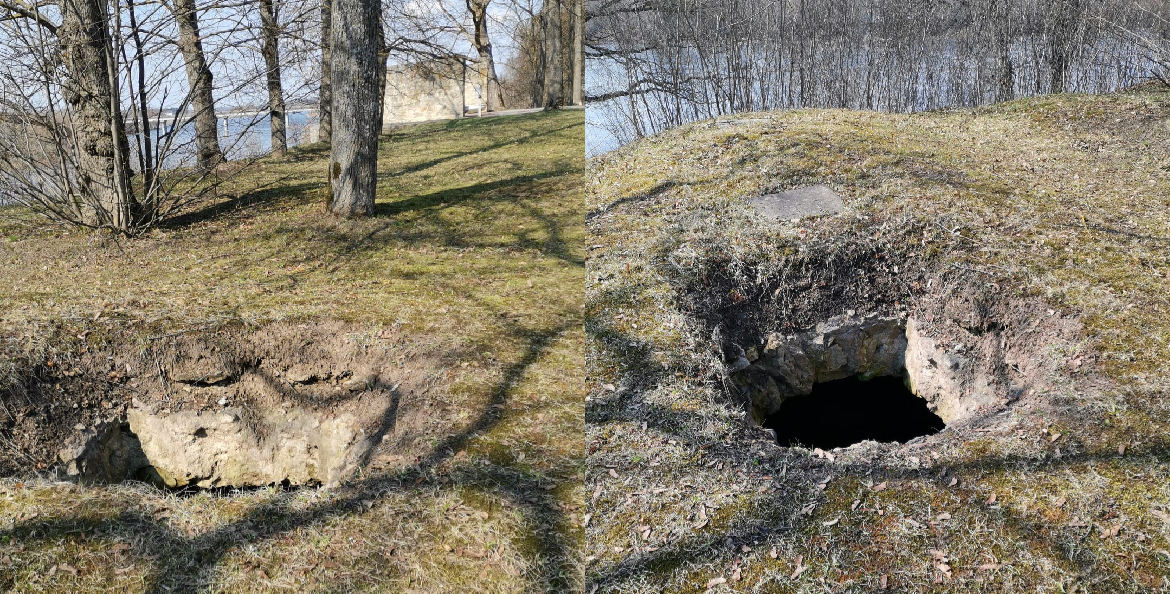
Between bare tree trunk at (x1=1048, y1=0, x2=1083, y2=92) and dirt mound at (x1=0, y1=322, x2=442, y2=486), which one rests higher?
bare tree trunk at (x1=1048, y1=0, x2=1083, y2=92)

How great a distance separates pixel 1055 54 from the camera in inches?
493

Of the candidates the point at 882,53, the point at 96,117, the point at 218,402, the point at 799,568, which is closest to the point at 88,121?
the point at 96,117

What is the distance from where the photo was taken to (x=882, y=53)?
493 inches

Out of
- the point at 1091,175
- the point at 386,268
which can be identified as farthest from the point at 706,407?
the point at 1091,175

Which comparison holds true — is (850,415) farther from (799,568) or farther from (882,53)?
(882,53)

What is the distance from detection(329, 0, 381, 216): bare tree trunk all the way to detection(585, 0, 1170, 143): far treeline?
5.86 meters

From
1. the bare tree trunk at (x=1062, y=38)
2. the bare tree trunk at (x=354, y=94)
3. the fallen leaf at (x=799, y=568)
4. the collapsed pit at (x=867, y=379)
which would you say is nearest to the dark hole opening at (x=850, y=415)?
the collapsed pit at (x=867, y=379)

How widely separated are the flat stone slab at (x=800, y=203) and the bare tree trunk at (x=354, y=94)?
13.6 feet

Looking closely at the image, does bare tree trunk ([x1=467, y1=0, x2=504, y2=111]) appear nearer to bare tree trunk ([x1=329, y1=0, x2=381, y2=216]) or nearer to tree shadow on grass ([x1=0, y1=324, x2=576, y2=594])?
bare tree trunk ([x1=329, y1=0, x2=381, y2=216])

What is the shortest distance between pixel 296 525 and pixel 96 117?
5.92 meters

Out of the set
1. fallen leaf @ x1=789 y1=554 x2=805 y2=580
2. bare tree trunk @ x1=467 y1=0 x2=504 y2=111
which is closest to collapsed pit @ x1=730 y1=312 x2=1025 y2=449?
fallen leaf @ x1=789 y1=554 x2=805 y2=580

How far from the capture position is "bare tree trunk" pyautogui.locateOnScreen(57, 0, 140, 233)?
724 cm

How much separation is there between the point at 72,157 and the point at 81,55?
1.04 m

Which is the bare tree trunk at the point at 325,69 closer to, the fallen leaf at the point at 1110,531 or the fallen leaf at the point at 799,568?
the fallen leaf at the point at 799,568
